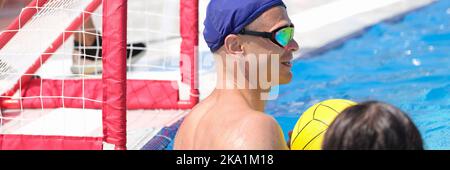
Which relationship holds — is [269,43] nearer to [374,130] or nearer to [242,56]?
[242,56]

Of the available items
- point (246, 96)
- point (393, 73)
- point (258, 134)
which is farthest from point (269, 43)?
point (393, 73)

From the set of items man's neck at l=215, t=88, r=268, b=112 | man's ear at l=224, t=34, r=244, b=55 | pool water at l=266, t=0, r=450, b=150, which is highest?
man's ear at l=224, t=34, r=244, b=55

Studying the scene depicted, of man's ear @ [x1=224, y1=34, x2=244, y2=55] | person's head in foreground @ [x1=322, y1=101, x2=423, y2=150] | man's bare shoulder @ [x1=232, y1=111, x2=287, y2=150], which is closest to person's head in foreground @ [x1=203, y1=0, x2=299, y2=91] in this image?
man's ear @ [x1=224, y1=34, x2=244, y2=55]

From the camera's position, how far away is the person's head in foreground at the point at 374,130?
225cm

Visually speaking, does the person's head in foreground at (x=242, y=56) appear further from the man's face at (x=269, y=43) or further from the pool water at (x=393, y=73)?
the pool water at (x=393, y=73)

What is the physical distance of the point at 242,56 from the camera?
3.09 metres

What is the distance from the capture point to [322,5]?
9.83 metres

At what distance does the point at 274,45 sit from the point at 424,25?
641cm

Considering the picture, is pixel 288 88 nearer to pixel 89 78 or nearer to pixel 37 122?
pixel 89 78

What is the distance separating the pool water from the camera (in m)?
6.96

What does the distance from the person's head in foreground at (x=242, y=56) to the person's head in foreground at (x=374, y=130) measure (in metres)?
0.70

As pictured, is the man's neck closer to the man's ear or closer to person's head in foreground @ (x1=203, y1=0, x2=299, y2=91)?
person's head in foreground @ (x1=203, y1=0, x2=299, y2=91)

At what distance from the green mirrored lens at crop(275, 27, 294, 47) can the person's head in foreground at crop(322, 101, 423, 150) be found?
84cm
